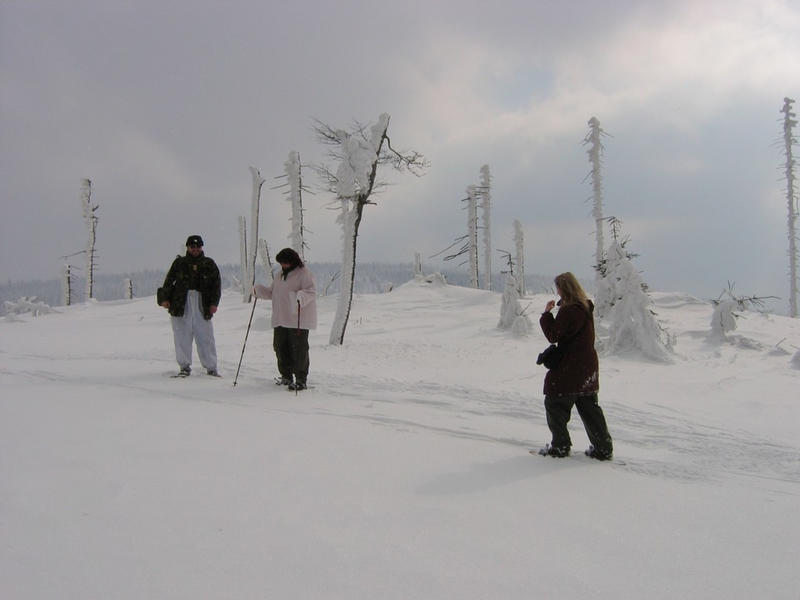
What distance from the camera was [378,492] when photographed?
3287 mm

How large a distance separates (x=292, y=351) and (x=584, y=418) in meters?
3.96

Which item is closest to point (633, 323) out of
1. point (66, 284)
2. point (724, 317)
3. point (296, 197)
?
point (724, 317)

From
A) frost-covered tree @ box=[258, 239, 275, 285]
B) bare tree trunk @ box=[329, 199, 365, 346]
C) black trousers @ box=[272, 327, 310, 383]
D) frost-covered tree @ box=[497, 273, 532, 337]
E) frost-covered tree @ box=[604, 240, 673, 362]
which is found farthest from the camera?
frost-covered tree @ box=[258, 239, 275, 285]

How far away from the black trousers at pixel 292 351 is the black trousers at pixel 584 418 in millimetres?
3611

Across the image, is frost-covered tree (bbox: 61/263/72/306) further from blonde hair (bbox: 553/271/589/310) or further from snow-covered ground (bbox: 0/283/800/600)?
blonde hair (bbox: 553/271/589/310)

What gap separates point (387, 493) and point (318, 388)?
387 centimetres

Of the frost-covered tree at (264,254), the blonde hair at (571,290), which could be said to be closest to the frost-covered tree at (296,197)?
the frost-covered tree at (264,254)

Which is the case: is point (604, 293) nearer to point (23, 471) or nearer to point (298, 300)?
point (298, 300)

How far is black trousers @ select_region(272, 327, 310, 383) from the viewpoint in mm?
6711

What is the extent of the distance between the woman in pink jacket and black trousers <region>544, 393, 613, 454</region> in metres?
3.56

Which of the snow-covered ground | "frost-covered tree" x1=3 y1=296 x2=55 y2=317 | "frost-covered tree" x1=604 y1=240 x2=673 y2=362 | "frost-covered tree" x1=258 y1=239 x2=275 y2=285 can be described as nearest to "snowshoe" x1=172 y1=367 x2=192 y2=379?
the snow-covered ground

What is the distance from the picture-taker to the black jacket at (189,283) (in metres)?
7.27

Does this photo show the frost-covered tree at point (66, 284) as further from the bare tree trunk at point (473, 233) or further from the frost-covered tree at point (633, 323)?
the frost-covered tree at point (633, 323)

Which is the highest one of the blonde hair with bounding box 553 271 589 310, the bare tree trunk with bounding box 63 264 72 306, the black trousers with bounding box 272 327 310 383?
the bare tree trunk with bounding box 63 264 72 306
